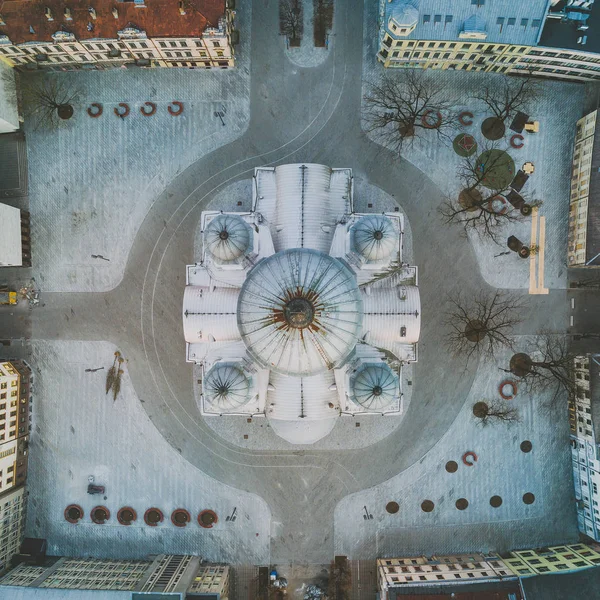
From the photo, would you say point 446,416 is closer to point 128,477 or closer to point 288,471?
point 288,471

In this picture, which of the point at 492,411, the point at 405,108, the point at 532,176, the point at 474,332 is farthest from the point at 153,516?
the point at 532,176

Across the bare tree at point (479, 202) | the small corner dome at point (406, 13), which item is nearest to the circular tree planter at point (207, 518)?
the bare tree at point (479, 202)

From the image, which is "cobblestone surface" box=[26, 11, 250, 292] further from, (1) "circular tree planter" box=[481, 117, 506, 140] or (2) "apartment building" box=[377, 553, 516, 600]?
(2) "apartment building" box=[377, 553, 516, 600]

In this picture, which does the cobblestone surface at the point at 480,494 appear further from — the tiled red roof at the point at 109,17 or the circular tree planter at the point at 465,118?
the tiled red roof at the point at 109,17

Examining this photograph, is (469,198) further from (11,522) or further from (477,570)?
(11,522)

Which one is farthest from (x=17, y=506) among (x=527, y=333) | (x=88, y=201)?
(x=527, y=333)
